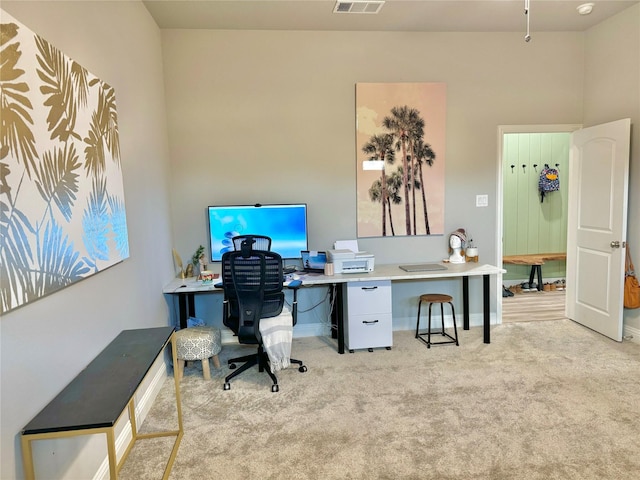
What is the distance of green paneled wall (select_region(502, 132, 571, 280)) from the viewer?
239 inches

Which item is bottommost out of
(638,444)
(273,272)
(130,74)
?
(638,444)

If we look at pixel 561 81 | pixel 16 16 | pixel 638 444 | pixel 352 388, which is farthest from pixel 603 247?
pixel 16 16

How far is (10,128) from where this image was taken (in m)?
1.44

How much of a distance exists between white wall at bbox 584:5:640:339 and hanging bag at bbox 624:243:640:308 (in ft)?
0.18

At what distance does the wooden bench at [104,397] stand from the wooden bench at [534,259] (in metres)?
5.06

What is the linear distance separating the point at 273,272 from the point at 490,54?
319 cm

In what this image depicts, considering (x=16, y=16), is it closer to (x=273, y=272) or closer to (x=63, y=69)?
(x=63, y=69)

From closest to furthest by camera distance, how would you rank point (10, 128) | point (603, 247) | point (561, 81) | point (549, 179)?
point (10, 128) → point (603, 247) → point (561, 81) → point (549, 179)

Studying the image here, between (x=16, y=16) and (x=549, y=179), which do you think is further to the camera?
(x=549, y=179)

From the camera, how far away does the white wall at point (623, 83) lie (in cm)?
371

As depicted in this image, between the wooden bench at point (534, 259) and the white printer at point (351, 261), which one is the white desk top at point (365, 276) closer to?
the white printer at point (351, 261)

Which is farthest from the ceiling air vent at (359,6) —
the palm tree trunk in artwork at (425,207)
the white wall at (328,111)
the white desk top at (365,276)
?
the white desk top at (365,276)

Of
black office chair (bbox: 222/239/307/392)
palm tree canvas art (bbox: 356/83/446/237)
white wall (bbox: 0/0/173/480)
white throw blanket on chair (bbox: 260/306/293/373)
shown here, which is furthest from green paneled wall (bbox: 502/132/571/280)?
white wall (bbox: 0/0/173/480)

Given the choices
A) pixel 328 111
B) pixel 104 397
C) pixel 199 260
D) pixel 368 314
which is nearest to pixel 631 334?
pixel 368 314
